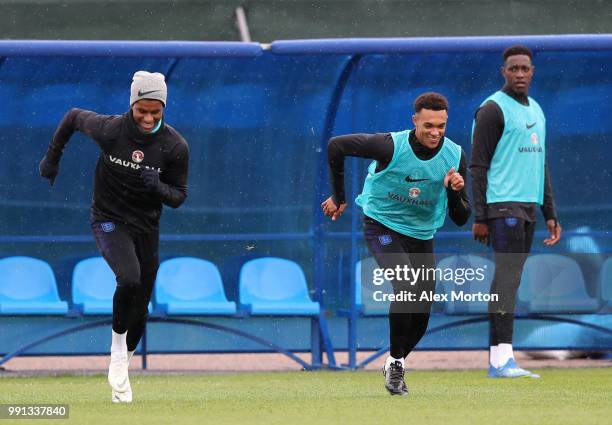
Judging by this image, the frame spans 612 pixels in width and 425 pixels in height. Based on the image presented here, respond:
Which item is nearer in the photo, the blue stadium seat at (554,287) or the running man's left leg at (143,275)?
the running man's left leg at (143,275)

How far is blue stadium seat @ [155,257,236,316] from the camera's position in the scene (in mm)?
12711

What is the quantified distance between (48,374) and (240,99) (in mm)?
2629

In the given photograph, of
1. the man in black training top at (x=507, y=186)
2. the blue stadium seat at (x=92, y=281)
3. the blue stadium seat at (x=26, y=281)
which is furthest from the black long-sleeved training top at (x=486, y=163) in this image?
the blue stadium seat at (x=26, y=281)

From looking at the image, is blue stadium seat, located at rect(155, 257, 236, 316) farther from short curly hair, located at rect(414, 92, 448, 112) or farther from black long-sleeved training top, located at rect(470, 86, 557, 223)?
short curly hair, located at rect(414, 92, 448, 112)

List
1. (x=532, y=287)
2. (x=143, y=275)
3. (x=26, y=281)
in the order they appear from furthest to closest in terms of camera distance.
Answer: (x=532, y=287), (x=26, y=281), (x=143, y=275)

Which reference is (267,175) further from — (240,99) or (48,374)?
(48,374)

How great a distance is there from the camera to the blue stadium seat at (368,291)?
489 inches

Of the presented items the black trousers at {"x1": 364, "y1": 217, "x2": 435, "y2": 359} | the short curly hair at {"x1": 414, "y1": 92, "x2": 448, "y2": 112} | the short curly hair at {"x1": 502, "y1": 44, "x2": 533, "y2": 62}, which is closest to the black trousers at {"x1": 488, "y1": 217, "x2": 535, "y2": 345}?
the short curly hair at {"x1": 502, "y1": 44, "x2": 533, "y2": 62}

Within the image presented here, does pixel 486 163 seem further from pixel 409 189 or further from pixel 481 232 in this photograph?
pixel 409 189

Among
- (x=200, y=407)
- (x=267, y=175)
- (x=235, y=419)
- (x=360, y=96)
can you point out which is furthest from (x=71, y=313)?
(x=235, y=419)

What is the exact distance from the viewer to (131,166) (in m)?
8.88

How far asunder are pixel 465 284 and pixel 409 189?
3637 mm

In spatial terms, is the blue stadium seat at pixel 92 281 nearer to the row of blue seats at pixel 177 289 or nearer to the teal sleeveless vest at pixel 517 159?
the row of blue seats at pixel 177 289

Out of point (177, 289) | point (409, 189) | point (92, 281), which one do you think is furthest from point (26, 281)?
point (409, 189)
